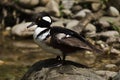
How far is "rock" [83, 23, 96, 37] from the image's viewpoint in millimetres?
15129

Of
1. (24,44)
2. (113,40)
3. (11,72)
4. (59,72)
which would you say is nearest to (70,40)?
(59,72)

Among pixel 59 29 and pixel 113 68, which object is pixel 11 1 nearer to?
pixel 113 68

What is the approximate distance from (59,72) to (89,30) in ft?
25.9

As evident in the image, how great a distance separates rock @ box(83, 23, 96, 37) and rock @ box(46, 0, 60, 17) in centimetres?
167

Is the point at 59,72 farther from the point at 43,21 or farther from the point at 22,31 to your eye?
the point at 22,31

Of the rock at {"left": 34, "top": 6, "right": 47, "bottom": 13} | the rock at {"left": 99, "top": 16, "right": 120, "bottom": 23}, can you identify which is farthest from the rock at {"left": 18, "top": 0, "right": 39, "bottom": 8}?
the rock at {"left": 99, "top": 16, "right": 120, "bottom": 23}

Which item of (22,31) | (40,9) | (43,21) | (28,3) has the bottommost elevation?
(22,31)

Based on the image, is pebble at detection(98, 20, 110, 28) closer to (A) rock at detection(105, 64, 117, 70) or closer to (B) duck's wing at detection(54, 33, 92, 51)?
(A) rock at detection(105, 64, 117, 70)

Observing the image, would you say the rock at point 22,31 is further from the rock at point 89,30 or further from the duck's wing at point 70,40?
the duck's wing at point 70,40

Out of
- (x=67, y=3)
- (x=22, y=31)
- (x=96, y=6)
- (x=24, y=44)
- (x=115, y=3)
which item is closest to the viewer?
(x=24, y=44)

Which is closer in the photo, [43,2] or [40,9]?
[40,9]

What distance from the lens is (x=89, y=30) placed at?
50.4ft

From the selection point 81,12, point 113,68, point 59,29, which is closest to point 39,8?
point 81,12

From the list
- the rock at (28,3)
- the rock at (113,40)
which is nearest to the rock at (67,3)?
the rock at (28,3)
